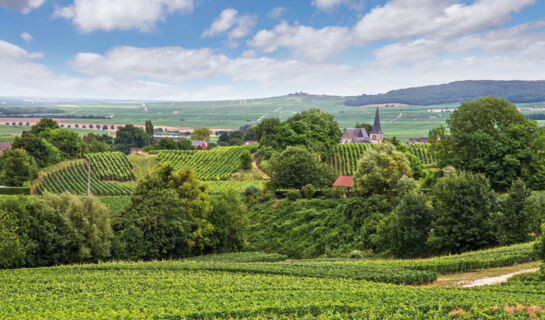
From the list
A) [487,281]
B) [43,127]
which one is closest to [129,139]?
[43,127]

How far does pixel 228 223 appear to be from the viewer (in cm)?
4509

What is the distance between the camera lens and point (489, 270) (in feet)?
83.0

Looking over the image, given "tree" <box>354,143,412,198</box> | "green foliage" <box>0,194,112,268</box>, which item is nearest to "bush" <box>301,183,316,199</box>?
"tree" <box>354,143,412,198</box>

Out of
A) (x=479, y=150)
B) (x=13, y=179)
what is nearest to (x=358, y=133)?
(x=479, y=150)

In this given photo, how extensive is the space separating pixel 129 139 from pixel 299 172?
105214mm

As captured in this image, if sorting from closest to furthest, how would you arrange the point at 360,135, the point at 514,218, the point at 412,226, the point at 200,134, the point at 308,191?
the point at 514,218 → the point at 412,226 → the point at 308,191 → the point at 360,135 → the point at 200,134

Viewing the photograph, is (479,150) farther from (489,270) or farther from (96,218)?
(96,218)

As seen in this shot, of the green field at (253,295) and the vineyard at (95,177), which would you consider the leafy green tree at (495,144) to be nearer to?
the green field at (253,295)

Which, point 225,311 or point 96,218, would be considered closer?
point 225,311

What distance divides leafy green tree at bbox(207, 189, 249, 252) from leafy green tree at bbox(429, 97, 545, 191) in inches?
1011

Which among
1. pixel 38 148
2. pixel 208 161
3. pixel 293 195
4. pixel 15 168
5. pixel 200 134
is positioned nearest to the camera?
pixel 293 195

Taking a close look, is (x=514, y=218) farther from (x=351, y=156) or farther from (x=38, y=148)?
(x=38, y=148)

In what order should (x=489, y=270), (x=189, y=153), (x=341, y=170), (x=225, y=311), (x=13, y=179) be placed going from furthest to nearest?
(x=189, y=153), (x=341, y=170), (x=13, y=179), (x=489, y=270), (x=225, y=311)

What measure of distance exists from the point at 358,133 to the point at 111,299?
118 m
